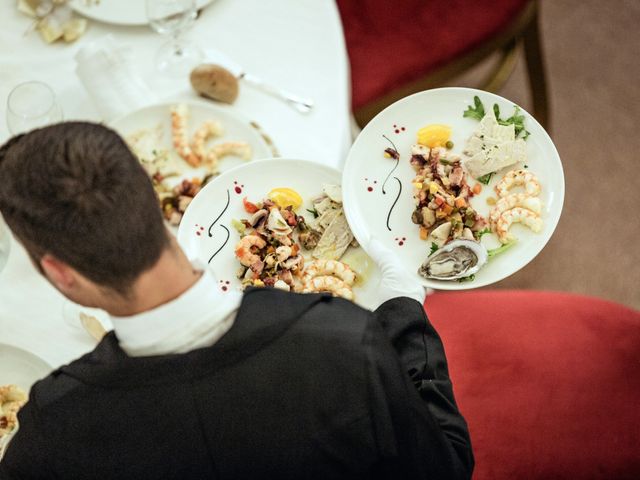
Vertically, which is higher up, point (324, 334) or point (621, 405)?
point (324, 334)

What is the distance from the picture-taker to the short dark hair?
0.99 metres

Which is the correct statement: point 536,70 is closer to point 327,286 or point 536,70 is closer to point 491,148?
point 491,148

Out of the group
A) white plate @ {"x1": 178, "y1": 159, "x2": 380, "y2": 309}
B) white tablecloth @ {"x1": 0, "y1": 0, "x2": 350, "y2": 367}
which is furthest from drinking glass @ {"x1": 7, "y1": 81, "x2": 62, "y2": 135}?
white plate @ {"x1": 178, "y1": 159, "x2": 380, "y2": 309}

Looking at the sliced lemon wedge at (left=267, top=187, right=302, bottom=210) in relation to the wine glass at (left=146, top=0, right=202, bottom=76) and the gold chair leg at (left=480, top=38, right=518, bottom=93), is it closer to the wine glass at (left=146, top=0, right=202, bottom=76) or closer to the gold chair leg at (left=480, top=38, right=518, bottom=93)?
the wine glass at (left=146, top=0, right=202, bottom=76)

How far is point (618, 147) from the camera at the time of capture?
2922mm

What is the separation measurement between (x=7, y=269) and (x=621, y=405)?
1.37m

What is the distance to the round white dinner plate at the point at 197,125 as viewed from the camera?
1640 mm

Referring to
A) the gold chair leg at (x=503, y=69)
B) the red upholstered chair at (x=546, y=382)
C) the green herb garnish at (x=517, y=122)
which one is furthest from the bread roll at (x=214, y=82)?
the gold chair leg at (x=503, y=69)

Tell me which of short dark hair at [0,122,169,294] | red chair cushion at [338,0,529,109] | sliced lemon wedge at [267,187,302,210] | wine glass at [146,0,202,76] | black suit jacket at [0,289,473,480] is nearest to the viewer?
short dark hair at [0,122,169,294]

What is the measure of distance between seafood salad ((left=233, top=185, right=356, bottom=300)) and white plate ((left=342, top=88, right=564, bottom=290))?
5 cm

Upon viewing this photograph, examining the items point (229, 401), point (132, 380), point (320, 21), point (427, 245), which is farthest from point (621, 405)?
point (320, 21)

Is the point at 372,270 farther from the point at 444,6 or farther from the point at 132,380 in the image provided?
the point at 444,6

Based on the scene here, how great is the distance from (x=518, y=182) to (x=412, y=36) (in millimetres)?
832

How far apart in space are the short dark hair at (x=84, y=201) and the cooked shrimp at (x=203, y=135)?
598 millimetres
